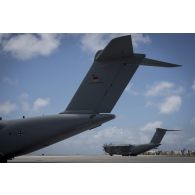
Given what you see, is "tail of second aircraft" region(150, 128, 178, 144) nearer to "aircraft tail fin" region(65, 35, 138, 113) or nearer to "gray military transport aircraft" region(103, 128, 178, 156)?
"gray military transport aircraft" region(103, 128, 178, 156)

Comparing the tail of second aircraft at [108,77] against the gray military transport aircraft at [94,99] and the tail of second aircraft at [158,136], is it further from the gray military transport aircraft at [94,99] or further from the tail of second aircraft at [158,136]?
the tail of second aircraft at [158,136]

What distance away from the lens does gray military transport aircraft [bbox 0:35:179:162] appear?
10.3 m

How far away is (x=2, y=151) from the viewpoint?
39.9ft

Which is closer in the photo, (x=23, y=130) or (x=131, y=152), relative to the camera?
(x=23, y=130)

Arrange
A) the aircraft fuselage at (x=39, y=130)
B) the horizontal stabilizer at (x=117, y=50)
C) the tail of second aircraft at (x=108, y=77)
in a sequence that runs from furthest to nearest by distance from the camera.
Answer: the aircraft fuselage at (x=39, y=130)
the tail of second aircraft at (x=108, y=77)
the horizontal stabilizer at (x=117, y=50)

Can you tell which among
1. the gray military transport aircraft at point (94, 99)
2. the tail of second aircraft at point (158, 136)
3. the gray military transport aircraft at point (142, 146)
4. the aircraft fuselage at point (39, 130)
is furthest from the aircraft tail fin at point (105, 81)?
the tail of second aircraft at point (158, 136)

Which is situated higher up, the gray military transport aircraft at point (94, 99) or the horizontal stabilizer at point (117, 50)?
the horizontal stabilizer at point (117, 50)

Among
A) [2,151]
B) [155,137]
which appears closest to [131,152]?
[155,137]

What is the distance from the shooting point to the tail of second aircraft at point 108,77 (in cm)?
1028

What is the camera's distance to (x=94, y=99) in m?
10.6

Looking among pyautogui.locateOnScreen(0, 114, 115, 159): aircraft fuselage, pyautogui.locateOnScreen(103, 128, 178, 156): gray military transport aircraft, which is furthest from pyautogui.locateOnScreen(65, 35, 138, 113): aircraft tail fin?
pyautogui.locateOnScreen(103, 128, 178, 156): gray military transport aircraft

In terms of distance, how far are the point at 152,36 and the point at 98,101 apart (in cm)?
344

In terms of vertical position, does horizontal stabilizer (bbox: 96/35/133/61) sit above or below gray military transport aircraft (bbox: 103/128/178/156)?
below

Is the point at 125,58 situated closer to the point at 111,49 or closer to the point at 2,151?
the point at 111,49
